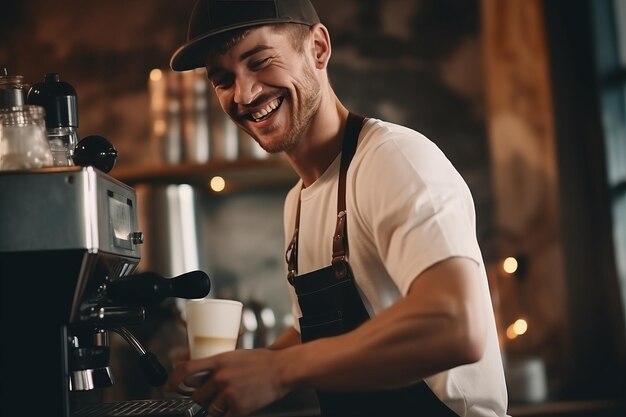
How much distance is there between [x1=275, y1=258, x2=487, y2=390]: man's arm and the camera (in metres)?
1.26

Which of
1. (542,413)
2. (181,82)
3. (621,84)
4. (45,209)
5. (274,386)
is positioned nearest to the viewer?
(45,209)

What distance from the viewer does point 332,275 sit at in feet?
5.66

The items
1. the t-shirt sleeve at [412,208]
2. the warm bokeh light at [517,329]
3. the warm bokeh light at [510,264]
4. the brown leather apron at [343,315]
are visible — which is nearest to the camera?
the t-shirt sleeve at [412,208]

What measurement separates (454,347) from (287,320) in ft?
8.48

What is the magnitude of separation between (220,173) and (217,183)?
0.61 ft

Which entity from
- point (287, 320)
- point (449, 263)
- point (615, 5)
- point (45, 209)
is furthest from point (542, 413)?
point (45, 209)

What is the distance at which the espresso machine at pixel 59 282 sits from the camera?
4.02 feet

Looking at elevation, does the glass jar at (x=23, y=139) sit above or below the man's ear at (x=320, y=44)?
below

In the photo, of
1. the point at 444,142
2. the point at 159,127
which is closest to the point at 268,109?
the point at 159,127

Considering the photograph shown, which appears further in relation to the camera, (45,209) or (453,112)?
(453,112)

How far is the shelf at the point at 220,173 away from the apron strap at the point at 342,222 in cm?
159

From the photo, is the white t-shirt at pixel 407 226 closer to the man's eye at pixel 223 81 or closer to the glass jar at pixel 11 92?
the man's eye at pixel 223 81

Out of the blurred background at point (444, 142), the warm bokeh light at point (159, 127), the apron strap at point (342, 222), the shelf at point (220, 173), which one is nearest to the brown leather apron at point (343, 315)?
the apron strap at point (342, 222)

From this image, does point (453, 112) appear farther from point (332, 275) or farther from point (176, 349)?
point (332, 275)
